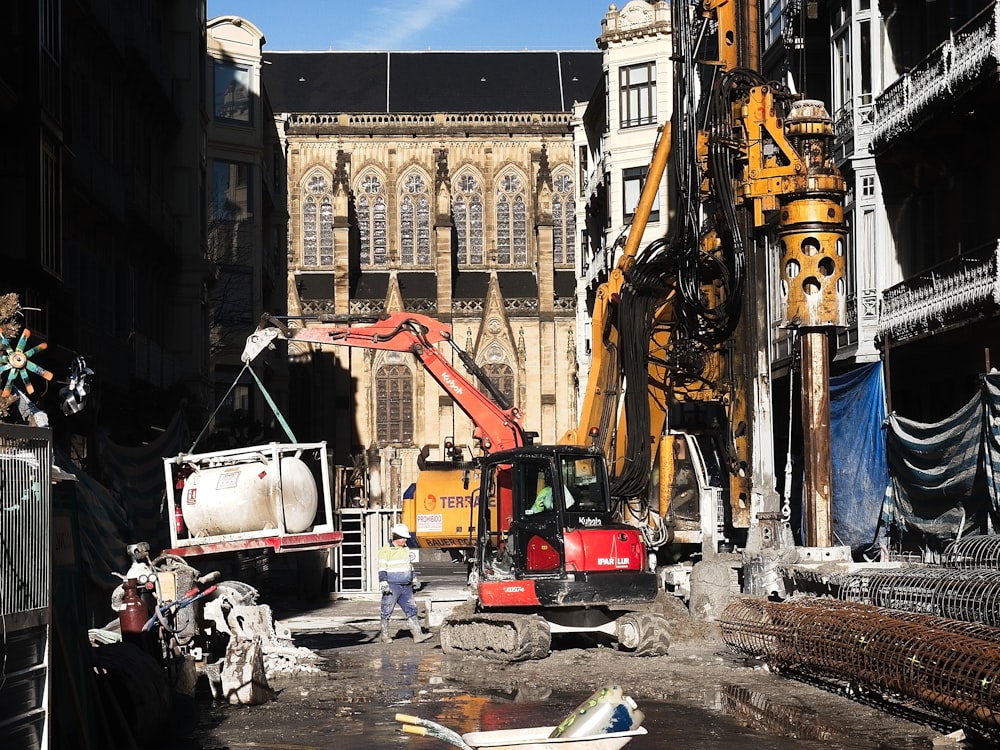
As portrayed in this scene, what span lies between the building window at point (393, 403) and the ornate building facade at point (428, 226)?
7 cm

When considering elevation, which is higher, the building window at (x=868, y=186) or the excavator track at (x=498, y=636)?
the building window at (x=868, y=186)

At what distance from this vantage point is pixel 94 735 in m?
10.3

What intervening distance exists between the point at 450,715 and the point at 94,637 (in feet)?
11.4

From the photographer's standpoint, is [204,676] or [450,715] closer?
[450,715]

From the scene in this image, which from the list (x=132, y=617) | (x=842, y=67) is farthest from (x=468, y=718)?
(x=842, y=67)

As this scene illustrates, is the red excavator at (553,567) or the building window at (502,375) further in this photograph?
the building window at (502,375)

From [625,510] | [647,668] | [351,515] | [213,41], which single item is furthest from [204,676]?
[213,41]

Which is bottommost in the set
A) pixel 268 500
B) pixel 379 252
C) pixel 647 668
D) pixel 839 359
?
pixel 647 668

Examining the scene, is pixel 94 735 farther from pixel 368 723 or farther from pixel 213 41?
pixel 213 41

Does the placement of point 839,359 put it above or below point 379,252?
below

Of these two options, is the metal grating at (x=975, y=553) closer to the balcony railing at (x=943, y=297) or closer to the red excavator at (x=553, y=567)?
the red excavator at (x=553, y=567)

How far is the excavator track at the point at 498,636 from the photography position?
18922 mm

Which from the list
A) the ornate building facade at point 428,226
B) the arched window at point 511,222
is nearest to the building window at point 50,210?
the ornate building facade at point 428,226

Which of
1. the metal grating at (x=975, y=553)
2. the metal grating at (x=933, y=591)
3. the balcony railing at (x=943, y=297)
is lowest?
the metal grating at (x=933, y=591)
